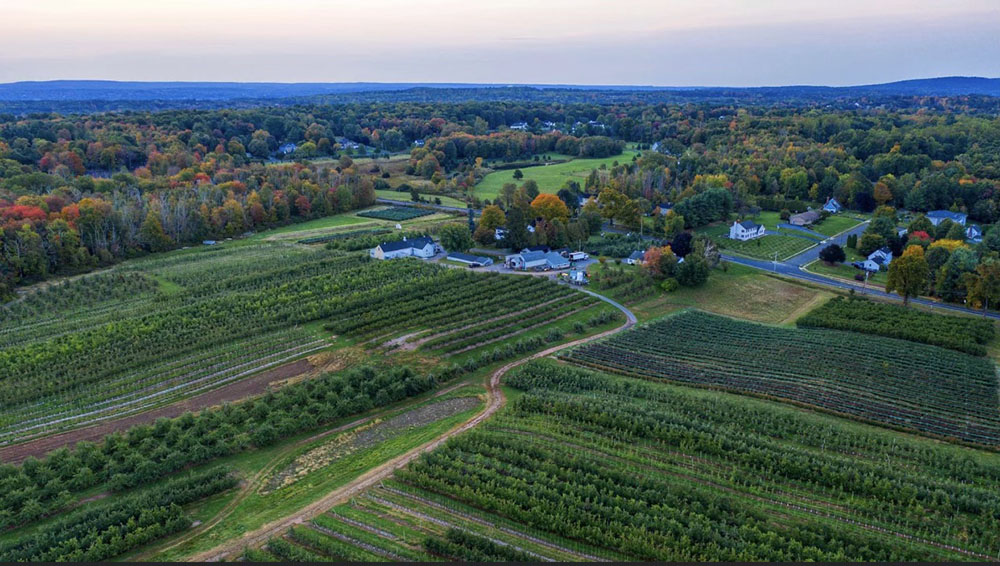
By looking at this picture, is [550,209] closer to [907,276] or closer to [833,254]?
[833,254]

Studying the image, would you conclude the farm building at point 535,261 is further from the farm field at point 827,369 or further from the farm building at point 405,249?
the farm field at point 827,369

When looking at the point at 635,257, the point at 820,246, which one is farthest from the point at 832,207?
the point at 635,257

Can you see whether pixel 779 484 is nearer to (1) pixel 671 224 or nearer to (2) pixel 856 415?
(2) pixel 856 415

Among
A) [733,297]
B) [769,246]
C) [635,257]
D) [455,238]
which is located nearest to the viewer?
[733,297]

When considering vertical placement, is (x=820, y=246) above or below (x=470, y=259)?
above

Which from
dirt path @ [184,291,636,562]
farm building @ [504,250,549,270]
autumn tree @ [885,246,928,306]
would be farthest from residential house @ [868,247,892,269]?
dirt path @ [184,291,636,562]

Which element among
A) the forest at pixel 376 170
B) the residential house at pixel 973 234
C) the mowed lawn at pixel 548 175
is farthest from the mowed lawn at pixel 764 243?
the mowed lawn at pixel 548 175
